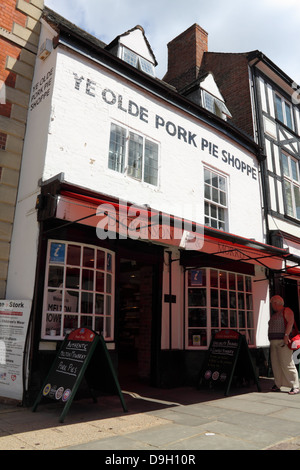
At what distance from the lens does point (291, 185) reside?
13438mm

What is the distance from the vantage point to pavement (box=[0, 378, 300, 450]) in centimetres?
384

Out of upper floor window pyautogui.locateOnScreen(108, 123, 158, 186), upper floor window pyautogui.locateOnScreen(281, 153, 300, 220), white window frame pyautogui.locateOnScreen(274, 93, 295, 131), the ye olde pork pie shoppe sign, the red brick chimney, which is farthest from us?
the red brick chimney

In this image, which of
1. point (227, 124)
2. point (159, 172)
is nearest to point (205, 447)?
point (159, 172)

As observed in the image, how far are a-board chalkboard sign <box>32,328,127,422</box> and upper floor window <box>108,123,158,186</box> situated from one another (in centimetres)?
376

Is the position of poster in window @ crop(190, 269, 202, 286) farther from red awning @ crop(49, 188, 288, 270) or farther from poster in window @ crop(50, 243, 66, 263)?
poster in window @ crop(50, 243, 66, 263)

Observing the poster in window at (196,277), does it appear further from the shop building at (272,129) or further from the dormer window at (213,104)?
the dormer window at (213,104)

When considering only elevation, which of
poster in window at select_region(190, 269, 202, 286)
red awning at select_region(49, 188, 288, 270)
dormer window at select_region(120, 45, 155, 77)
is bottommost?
poster in window at select_region(190, 269, 202, 286)

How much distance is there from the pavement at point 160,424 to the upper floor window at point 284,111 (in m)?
11.0

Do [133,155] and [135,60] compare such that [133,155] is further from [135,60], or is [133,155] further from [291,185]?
[291,185]

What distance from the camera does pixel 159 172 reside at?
8500 mm

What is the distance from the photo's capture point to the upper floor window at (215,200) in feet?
32.0

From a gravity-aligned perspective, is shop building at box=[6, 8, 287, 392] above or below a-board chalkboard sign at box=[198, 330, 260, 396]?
above

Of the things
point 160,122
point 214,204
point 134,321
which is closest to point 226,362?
point 214,204

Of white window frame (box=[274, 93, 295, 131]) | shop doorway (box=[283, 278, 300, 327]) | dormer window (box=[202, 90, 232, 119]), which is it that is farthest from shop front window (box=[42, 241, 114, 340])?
white window frame (box=[274, 93, 295, 131])
